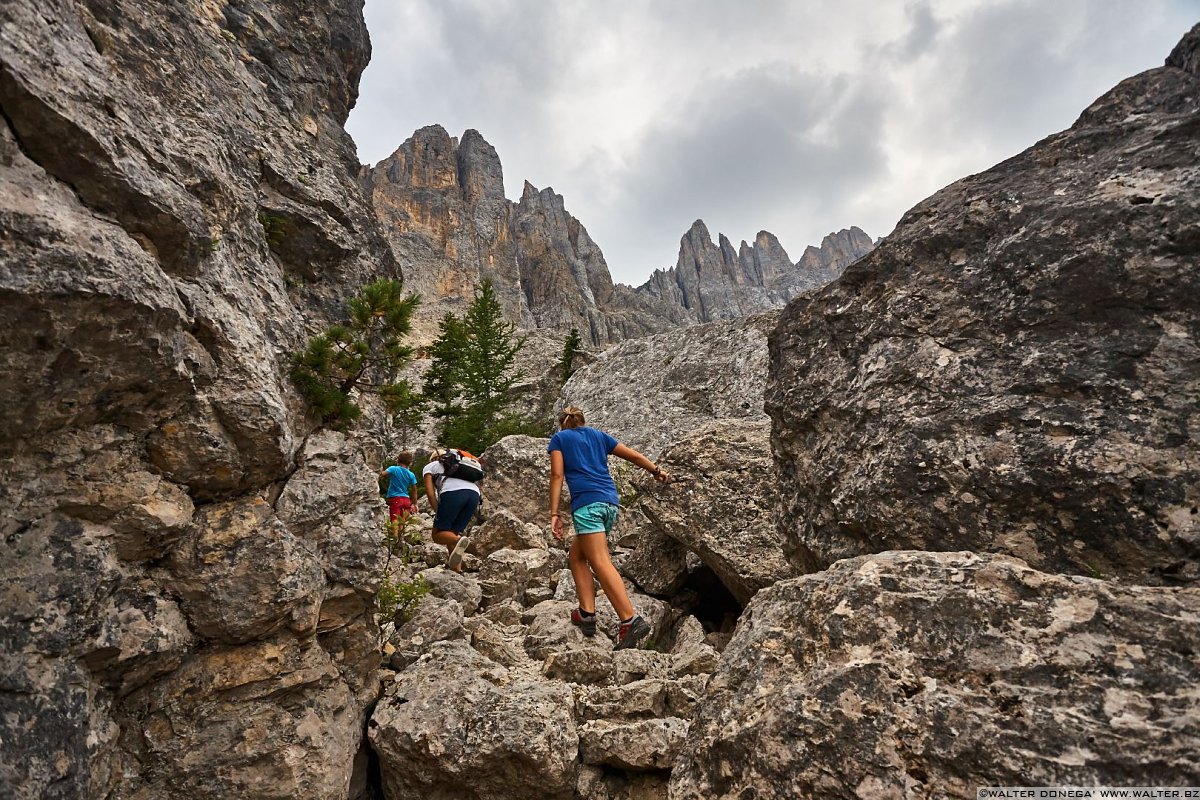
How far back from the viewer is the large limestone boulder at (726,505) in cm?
630

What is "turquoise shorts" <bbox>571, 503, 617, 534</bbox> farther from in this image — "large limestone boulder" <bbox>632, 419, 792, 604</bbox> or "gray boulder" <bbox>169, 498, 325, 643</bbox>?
"gray boulder" <bbox>169, 498, 325, 643</bbox>

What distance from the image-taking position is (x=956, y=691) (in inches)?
91.4

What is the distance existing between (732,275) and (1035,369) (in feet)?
559

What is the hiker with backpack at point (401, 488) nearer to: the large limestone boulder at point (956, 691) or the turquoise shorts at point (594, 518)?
the turquoise shorts at point (594, 518)

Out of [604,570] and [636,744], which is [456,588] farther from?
[636,744]

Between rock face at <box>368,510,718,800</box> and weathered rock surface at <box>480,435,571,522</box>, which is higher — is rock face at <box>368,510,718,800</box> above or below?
below

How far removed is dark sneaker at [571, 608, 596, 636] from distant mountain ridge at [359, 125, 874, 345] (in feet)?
225

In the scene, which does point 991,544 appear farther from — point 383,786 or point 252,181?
point 252,181

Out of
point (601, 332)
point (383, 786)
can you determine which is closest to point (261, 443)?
point (383, 786)

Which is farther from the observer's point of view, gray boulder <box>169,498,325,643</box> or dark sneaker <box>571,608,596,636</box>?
dark sneaker <box>571,608,596,636</box>

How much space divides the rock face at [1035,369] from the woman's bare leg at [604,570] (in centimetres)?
175

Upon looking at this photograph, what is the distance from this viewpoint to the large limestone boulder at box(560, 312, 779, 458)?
50.6 feet

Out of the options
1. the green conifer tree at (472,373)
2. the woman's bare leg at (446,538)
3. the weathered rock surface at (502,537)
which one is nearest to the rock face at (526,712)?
the weathered rock surface at (502,537)

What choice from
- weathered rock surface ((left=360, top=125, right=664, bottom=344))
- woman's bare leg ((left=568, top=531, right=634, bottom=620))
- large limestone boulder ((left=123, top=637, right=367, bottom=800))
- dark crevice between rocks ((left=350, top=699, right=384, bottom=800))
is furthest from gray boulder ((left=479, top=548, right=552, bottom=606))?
weathered rock surface ((left=360, top=125, right=664, bottom=344))
